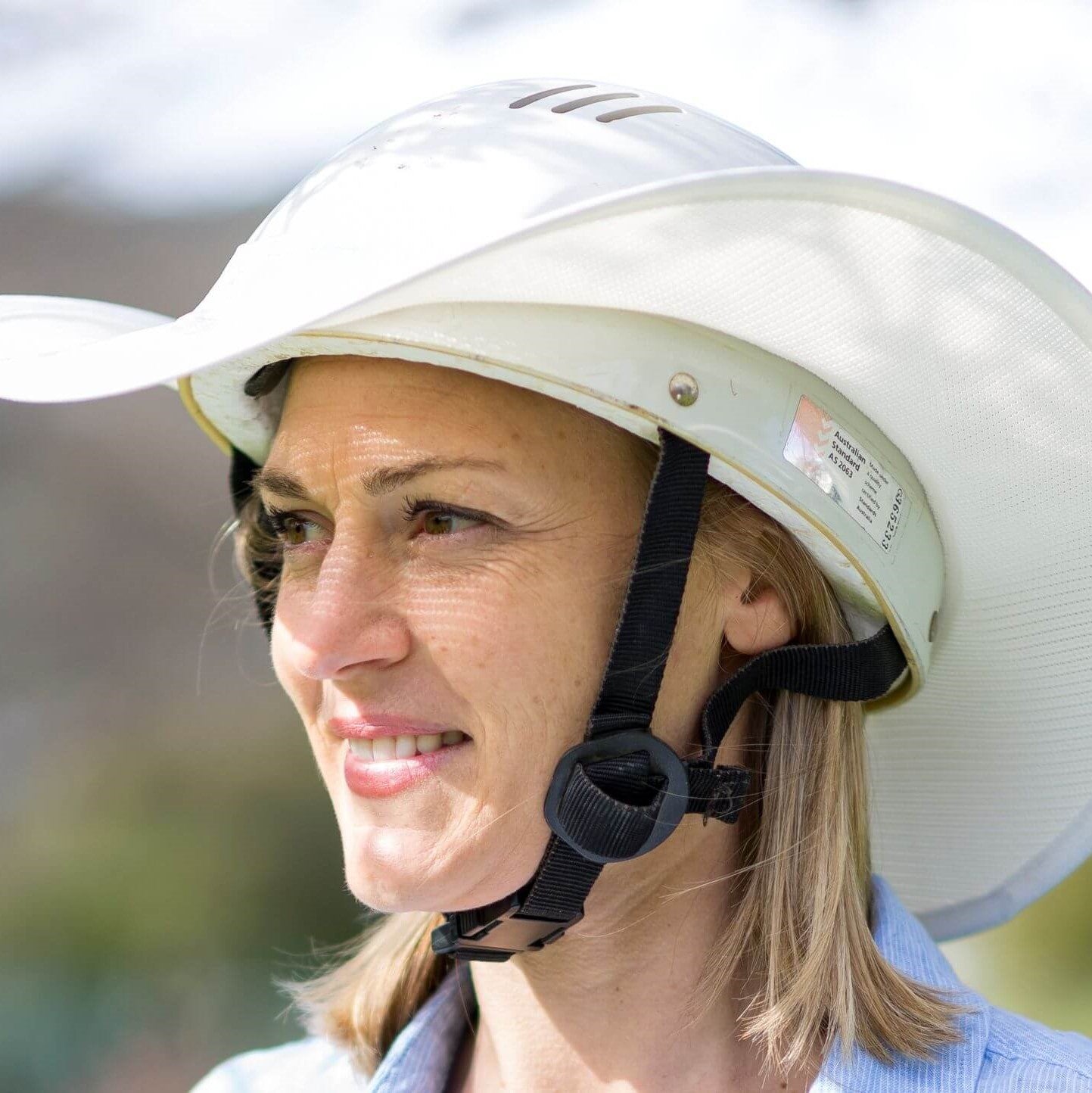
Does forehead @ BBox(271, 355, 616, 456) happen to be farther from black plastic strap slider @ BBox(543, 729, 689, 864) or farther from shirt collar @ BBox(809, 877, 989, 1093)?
shirt collar @ BBox(809, 877, 989, 1093)

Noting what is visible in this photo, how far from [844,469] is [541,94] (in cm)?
70

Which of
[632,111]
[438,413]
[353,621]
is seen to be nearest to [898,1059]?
[353,621]

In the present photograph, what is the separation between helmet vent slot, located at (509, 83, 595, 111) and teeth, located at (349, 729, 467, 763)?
2.94 feet

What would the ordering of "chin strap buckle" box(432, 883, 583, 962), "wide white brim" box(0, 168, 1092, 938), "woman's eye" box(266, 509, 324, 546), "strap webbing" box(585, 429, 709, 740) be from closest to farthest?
"wide white brim" box(0, 168, 1092, 938), "strap webbing" box(585, 429, 709, 740), "chin strap buckle" box(432, 883, 583, 962), "woman's eye" box(266, 509, 324, 546)

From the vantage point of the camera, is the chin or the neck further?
the neck

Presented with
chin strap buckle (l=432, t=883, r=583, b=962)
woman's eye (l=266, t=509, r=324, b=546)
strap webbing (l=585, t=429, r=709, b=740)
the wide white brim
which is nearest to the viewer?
the wide white brim

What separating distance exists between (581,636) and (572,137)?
0.69 m

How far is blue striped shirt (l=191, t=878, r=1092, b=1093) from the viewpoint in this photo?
1818mm

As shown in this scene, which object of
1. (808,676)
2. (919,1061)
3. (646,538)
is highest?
(646,538)

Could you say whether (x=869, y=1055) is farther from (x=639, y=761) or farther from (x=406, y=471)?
(x=406, y=471)

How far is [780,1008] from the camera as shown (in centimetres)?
188

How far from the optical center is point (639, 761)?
183 cm

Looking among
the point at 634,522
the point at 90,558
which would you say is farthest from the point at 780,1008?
the point at 90,558

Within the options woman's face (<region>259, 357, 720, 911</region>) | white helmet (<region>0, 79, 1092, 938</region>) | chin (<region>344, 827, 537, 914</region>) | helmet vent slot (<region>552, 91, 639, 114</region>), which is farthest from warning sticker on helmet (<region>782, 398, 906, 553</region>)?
chin (<region>344, 827, 537, 914</region>)
